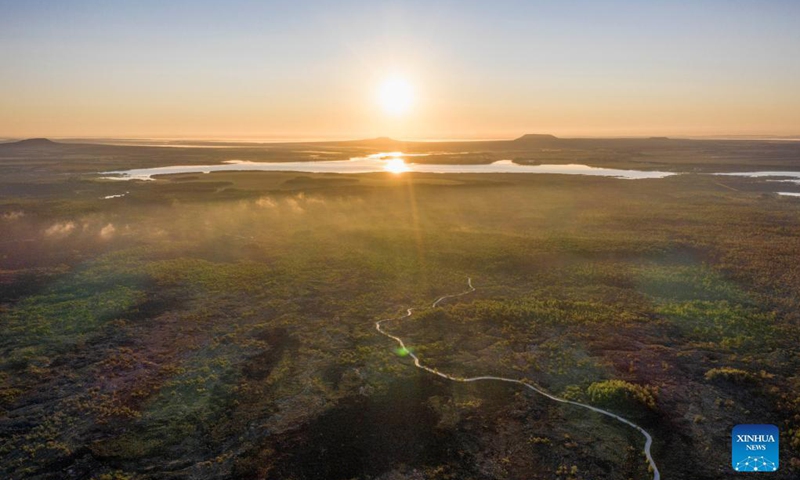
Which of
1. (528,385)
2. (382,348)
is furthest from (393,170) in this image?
(528,385)

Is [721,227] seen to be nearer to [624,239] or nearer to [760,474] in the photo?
[624,239]

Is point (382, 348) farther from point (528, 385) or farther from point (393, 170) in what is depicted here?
point (393, 170)

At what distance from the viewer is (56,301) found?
80.2 feet

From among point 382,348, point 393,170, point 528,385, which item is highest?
point 393,170

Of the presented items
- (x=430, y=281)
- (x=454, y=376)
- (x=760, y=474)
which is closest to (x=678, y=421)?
(x=760, y=474)

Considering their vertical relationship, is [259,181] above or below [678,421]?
above

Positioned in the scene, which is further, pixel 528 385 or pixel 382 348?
pixel 382 348

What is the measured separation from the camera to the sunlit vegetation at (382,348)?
13195 millimetres

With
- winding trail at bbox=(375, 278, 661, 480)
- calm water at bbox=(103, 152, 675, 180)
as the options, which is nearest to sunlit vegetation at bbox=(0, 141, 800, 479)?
winding trail at bbox=(375, 278, 661, 480)

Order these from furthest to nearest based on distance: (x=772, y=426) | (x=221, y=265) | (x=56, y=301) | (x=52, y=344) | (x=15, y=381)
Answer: (x=221, y=265), (x=56, y=301), (x=52, y=344), (x=15, y=381), (x=772, y=426)

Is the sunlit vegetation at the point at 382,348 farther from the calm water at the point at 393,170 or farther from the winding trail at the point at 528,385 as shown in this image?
the calm water at the point at 393,170

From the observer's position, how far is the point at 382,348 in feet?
64.6

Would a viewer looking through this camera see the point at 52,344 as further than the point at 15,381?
Yes

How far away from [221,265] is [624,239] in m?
31.2
